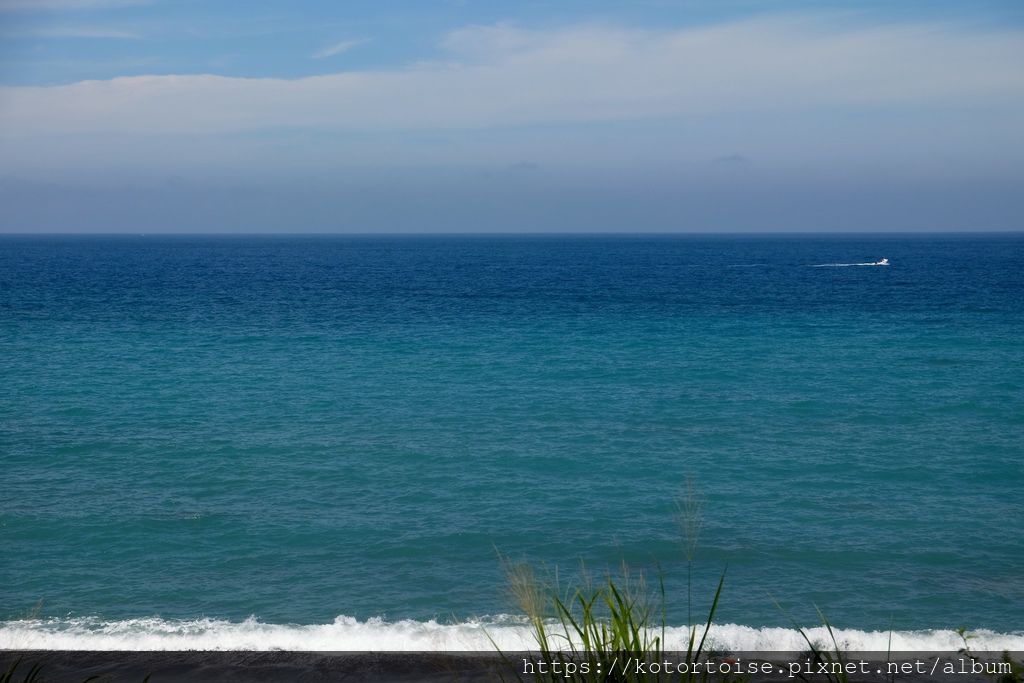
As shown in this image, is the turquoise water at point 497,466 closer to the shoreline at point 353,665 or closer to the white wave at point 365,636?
the white wave at point 365,636

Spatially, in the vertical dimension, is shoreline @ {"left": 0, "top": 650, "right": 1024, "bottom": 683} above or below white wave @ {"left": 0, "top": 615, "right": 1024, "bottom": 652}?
above

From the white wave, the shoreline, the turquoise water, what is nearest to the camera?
the shoreline

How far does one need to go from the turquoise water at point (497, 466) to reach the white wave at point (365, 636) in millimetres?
351

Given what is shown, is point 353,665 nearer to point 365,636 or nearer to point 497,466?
point 365,636

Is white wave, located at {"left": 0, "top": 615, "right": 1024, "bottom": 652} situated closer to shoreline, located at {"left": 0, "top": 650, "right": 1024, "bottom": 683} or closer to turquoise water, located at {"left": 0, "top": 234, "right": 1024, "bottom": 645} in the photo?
turquoise water, located at {"left": 0, "top": 234, "right": 1024, "bottom": 645}

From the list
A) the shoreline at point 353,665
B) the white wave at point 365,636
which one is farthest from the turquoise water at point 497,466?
the shoreline at point 353,665

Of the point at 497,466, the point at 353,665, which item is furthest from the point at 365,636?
the point at 497,466

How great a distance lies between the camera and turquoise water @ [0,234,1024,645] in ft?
42.3

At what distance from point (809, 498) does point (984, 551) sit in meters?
3.12

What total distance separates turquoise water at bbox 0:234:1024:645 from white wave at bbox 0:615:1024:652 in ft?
1.15

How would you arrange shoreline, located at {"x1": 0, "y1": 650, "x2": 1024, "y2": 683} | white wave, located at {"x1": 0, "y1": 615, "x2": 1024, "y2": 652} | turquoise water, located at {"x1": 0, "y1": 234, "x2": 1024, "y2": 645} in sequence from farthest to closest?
1. turquoise water, located at {"x1": 0, "y1": 234, "x2": 1024, "y2": 645}
2. white wave, located at {"x1": 0, "y1": 615, "x2": 1024, "y2": 652}
3. shoreline, located at {"x1": 0, "y1": 650, "x2": 1024, "y2": 683}

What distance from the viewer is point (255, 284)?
73188 millimetres

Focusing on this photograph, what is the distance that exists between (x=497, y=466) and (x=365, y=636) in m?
7.54

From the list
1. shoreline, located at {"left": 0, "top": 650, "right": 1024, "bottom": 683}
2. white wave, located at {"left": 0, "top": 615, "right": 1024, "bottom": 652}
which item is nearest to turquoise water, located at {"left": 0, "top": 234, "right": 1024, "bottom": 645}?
white wave, located at {"left": 0, "top": 615, "right": 1024, "bottom": 652}
